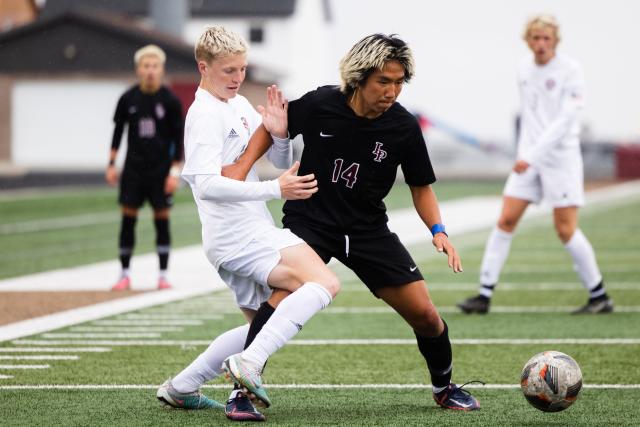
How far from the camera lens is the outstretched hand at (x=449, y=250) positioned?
242 inches

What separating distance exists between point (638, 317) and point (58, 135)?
38498mm

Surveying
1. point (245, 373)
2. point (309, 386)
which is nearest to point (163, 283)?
point (309, 386)

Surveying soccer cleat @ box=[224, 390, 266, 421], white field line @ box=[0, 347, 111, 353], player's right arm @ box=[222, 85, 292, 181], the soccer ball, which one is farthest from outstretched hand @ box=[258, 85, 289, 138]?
white field line @ box=[0, 347, 111, 353]

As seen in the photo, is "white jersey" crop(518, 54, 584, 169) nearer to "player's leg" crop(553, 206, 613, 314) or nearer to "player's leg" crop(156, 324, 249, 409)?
"player's leg" crop(553, 206, 613, 314)

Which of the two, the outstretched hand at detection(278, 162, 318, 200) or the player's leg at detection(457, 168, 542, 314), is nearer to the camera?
the outstretched hand at detection(278, 162, 318, 200)

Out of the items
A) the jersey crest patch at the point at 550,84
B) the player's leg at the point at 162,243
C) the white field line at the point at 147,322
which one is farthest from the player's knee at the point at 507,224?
the player's leg at the point at 162,243

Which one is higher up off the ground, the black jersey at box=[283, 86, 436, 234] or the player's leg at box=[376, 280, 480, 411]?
the black jersey at box=[283, 86, 436, 234]

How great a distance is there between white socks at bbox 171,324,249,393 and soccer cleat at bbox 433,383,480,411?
978 mm

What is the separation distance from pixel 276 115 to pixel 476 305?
473 centimetres

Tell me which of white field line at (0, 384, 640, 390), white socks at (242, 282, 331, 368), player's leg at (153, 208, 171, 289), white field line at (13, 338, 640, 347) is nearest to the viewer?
white socks at (242, 282, 331, 368)

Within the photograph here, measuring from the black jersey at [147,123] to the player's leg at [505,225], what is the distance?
306 centimetres

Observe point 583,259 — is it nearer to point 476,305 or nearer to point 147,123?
point 476,305

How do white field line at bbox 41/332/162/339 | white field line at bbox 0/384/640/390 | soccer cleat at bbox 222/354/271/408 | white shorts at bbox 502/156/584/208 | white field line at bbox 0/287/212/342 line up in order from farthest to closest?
1. white shorts at bbox 502/156/584/208
2. white field line at bbox 0/287/212/342
3. white field line at bbox 41/332/162/339
4. white field line at bbox 0/384/640/390
5. soccer cleat at bbox 222/354/271/408

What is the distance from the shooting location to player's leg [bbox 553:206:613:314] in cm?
1038
